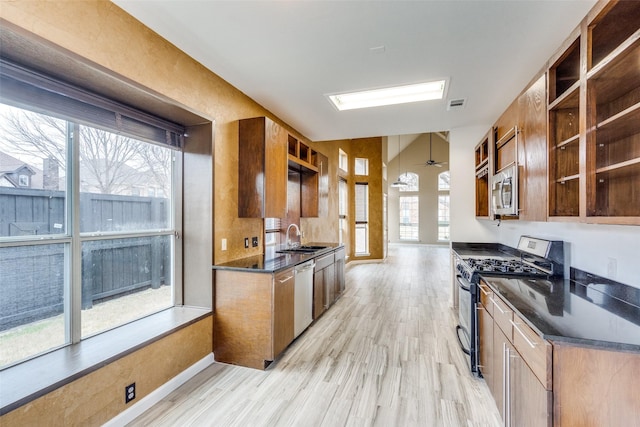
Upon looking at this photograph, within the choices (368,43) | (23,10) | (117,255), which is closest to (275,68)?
(368,43)

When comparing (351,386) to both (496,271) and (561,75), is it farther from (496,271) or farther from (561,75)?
(561,75)

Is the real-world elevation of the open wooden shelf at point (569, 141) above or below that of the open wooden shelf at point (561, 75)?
below

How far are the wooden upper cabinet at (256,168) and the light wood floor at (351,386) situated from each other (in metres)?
1.56

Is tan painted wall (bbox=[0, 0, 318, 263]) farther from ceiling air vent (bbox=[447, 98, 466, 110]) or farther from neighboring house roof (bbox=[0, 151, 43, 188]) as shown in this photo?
ceiling air vent (bbox=[447, 98, 466, 110])

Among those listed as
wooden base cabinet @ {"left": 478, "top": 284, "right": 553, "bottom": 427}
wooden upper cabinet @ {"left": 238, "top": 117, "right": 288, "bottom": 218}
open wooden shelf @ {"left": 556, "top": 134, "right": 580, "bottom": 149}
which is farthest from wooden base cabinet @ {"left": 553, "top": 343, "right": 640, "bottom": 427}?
wooden upper cabinet @ {"left": 238, "top": 117, "right": 288, "bottom": 218}

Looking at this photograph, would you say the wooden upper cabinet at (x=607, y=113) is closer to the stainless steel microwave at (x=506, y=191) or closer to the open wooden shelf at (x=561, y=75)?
the open wooden shelf at (x=561, y=75)

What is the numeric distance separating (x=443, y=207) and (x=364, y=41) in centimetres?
1115

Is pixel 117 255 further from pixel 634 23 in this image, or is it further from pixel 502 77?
pixel 502 77

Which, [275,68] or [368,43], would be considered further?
[275,68]

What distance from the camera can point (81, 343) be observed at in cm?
195

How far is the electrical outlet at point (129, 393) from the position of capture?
6.25 ft

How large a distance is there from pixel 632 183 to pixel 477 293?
4.32 ft

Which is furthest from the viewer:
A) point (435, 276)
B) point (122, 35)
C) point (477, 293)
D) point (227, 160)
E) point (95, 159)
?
point (435, 276)

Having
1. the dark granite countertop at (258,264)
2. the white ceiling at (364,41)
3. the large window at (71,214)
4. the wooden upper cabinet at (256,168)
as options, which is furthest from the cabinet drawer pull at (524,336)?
the large window at (71,214)
